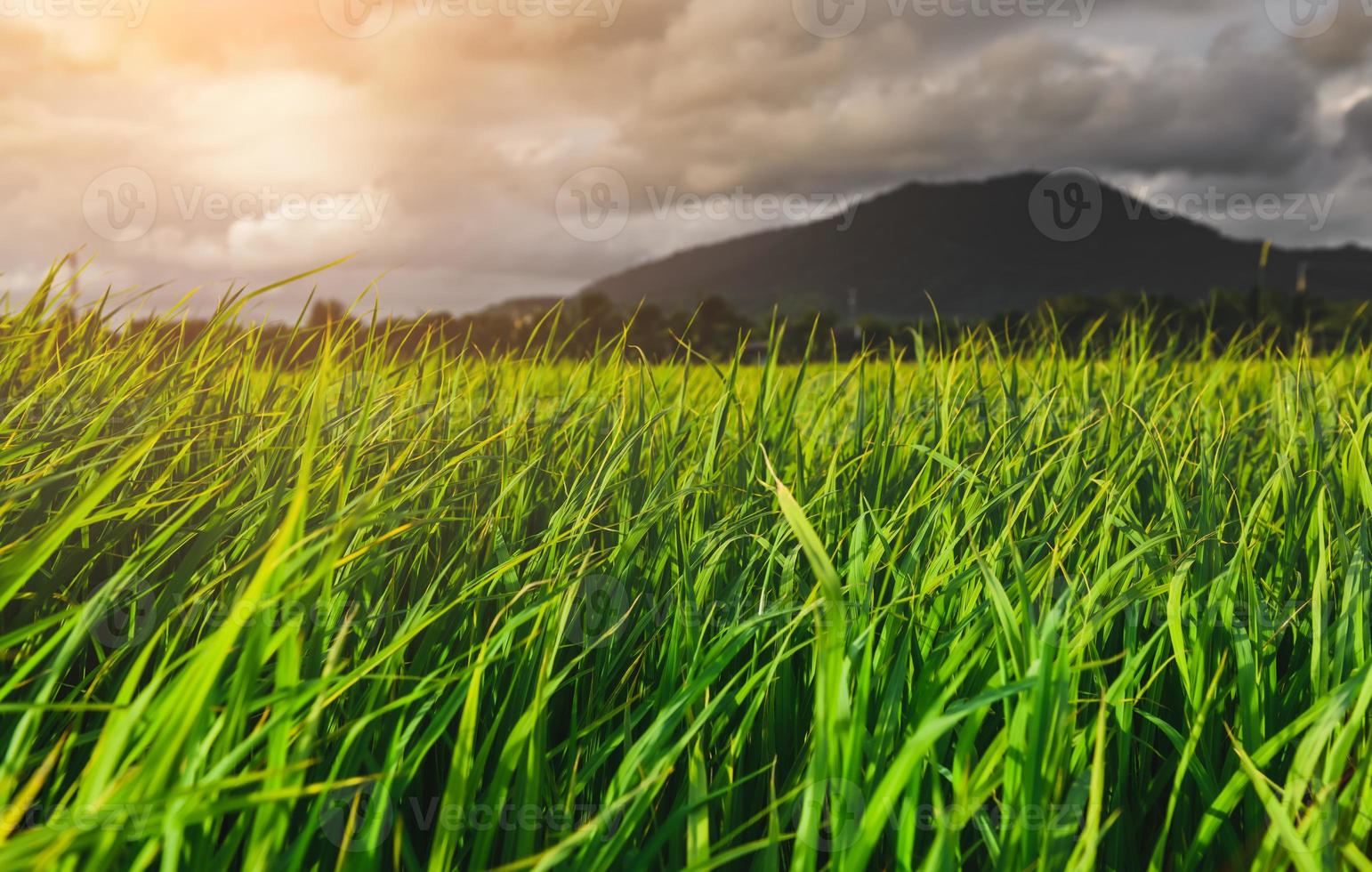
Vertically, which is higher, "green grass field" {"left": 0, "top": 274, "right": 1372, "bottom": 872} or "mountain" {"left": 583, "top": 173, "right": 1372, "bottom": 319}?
"mountain" {"left": 583, "top": 173, "right": 1372, "bottom": 319}

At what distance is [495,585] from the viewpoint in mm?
1395

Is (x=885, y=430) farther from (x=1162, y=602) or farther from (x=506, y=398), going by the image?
(x=506, y=398)

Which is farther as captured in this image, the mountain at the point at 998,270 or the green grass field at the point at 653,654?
the mountain at the point at 998,270

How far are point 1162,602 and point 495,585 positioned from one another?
3.90 ft

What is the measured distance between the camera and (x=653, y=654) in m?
1.37

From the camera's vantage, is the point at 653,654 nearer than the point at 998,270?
Yes

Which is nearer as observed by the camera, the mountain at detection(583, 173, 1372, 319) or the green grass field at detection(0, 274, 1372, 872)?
the green grass field at detection(0, 274, 1372, 872)

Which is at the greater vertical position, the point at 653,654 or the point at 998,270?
the point at 998,270

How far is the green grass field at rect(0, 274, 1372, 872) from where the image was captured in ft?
2.77

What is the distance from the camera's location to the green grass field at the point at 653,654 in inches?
33.3

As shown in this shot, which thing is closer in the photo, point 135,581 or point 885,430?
point 135,581

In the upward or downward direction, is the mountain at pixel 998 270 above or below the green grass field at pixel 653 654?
above

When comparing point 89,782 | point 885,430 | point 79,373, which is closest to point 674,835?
point 89,782

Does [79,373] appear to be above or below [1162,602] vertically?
above
